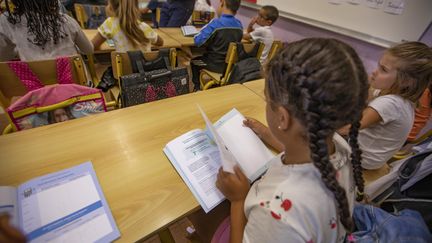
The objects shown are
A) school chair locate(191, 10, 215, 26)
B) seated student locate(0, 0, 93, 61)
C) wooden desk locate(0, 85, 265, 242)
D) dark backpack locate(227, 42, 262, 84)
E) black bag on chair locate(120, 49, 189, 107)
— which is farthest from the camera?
school chair locate(191, 10, 215, 26)

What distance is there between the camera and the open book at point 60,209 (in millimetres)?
538

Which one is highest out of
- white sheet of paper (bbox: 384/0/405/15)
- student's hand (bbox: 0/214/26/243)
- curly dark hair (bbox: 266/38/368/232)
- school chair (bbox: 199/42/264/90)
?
white sheet of paper (bbox: 384/0/405/15)

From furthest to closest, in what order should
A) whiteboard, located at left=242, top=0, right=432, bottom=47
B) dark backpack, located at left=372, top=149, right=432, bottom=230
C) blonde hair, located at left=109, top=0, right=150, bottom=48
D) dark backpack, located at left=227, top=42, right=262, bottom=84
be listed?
whiteboard, located at left=242, top=0, right=432, bottom=47 → dark backpack, located at left=227, top=42, right=262, bottom=84 → blonde hair, located at left=109, top=0, right=150, bottom=48 → dark backpack, located at left=372, top=149, right=432, bottom=230

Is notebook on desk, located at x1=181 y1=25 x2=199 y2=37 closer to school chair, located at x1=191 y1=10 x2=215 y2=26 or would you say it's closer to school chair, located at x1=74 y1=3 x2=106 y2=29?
school chair, located at x1=191 y1=10 x2=215 y2=26

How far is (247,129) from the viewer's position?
92 centimetres

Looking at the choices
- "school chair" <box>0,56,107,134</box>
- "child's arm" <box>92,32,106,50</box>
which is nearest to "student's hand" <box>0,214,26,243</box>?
"school chair" <box>0,56,107,134</box>

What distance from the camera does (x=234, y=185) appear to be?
2.20 feet

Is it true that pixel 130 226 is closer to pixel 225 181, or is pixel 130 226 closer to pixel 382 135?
pixel 225 181

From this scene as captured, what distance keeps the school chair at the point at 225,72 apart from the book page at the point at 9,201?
162cm

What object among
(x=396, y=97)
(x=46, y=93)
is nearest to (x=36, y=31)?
(x=46, y=93)

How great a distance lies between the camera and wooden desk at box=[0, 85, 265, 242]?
623 millimetres

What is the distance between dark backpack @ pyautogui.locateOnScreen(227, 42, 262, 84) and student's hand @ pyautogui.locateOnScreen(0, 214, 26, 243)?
158 cm

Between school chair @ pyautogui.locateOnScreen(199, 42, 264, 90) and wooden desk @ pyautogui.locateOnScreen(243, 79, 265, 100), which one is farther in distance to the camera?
school chair @ pyautogui.locateOnScreen(199, 42, 264, 90)

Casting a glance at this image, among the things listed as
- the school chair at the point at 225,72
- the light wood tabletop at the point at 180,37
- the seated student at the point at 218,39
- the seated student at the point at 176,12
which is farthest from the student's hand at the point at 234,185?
the seated student at the point at 176,12
